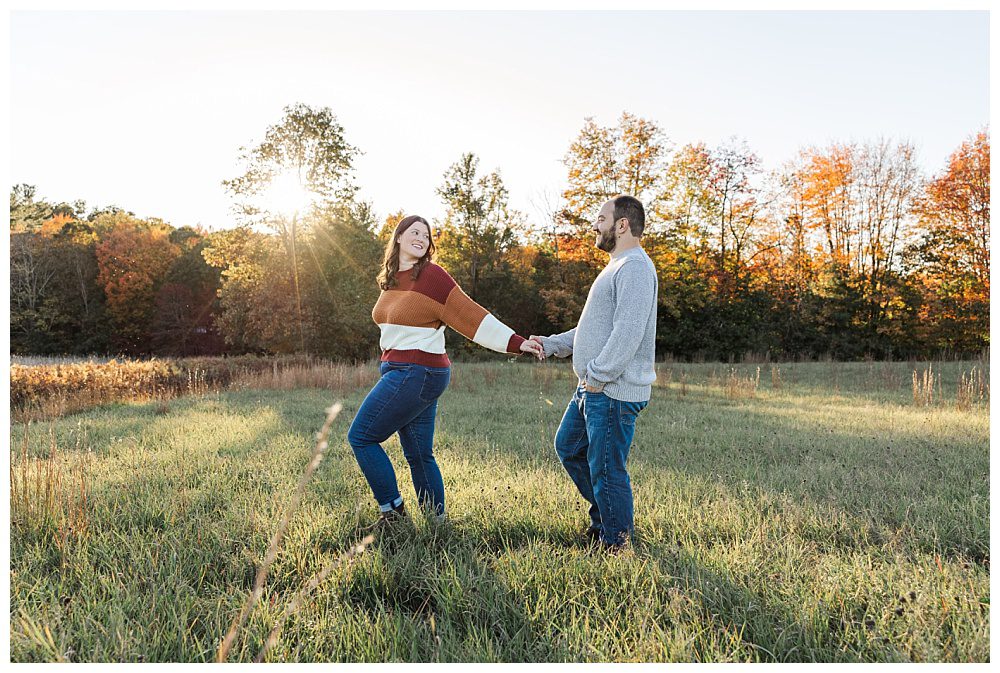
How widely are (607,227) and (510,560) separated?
1870 millimetres

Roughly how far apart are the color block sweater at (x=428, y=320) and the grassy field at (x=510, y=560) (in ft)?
3.37

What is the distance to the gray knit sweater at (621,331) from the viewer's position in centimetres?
304

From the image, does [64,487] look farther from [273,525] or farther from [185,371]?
[185,371]

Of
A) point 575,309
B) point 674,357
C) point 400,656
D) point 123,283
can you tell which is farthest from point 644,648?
point 123,283

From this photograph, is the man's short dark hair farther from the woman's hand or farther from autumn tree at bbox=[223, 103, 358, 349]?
autumn tree at bbox=[223, 103, 358, 349]

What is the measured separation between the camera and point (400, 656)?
7.61 feet

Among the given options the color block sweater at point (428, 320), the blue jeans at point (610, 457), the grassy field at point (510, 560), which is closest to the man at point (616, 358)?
the blue jeans at point (610, 457)

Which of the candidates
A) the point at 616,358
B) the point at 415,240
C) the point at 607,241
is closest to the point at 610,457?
the point at 616,358

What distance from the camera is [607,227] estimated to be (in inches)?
130

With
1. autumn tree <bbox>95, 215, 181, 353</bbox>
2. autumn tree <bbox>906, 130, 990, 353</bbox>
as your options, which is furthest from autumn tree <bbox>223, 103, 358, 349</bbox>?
autumn tree <bbox>906, 130, 990, 353</bbox>

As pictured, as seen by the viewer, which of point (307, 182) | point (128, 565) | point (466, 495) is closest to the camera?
point (128, 565)

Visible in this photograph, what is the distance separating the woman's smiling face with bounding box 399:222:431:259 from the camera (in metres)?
3.57

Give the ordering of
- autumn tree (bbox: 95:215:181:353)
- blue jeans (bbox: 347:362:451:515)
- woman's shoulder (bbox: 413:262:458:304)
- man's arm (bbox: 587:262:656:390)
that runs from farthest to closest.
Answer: autumn tree (bbox: 95:215:181:353), woman's shoulder (bbox: 413:262:458:304), blue jeans (bbox: 347:362:451:515), man's arm (bbox: 587:262:656:390)

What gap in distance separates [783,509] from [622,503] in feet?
4.85
